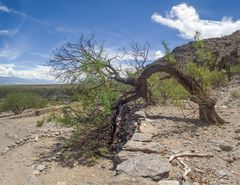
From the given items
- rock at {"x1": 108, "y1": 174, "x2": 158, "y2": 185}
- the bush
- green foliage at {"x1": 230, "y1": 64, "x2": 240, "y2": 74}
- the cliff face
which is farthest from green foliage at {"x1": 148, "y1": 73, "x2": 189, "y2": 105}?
the bush

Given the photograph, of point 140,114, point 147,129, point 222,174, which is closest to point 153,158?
point 222,174

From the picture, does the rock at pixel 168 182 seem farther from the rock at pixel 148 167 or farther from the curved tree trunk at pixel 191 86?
the curved tree trunk at pixel 191 86

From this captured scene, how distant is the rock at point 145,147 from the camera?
8.84 m

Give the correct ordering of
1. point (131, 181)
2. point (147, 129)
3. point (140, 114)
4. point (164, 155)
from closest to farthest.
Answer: point (131, 181), point (164, 155), point (147, 129), point (140, 114)

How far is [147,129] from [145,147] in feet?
4.83

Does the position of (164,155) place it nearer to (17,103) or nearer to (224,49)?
(17,103)

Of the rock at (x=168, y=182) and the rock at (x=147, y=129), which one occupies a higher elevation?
the rock at (x=147, y=129)

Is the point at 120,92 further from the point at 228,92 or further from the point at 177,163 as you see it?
the point at 228,92

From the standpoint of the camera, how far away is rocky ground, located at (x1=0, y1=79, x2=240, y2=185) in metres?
7.43

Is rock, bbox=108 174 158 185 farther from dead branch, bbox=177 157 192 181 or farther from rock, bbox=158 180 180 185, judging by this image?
dead branch, bbox=177 157 192 181

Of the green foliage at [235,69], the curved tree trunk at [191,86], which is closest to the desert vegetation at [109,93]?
the curved tree trunk at [191,86]

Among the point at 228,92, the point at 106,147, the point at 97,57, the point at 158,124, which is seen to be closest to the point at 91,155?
the point at 106,147

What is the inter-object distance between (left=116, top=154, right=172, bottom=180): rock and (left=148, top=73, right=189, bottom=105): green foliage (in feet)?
16.1

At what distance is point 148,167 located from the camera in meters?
7.47
